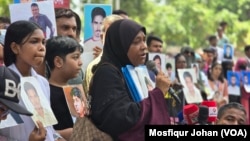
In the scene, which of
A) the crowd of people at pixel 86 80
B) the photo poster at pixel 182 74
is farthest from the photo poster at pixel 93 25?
the photo poster at pixel 182 74

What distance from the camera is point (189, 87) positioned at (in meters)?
10.7

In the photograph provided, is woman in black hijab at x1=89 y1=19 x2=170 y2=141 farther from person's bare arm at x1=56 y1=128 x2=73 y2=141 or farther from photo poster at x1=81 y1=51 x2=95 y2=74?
photo poster at x1=81 y1=51 x2=95 y2=74

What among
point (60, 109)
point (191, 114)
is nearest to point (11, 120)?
point (60, 109)

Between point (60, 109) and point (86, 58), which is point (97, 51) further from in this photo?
point (60, 109)

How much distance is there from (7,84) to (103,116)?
958 millimetres

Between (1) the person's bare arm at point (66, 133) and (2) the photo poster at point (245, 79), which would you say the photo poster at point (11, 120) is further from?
(2) the photo poster at point (245, 79)

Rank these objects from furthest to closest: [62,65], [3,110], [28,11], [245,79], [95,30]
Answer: [245,79], [95,30], [28,11], [62,65], [3,110]

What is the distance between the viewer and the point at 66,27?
23.4ft

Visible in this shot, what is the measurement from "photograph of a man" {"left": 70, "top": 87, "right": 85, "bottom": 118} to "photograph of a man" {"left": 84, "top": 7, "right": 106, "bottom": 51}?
188 cm

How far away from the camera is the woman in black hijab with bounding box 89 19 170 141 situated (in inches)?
215

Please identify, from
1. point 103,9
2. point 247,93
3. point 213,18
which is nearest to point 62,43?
point 103,9

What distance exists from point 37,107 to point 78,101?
72cm

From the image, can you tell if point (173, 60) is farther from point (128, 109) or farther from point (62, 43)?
point (128, 109)

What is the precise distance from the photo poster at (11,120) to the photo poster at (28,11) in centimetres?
179
